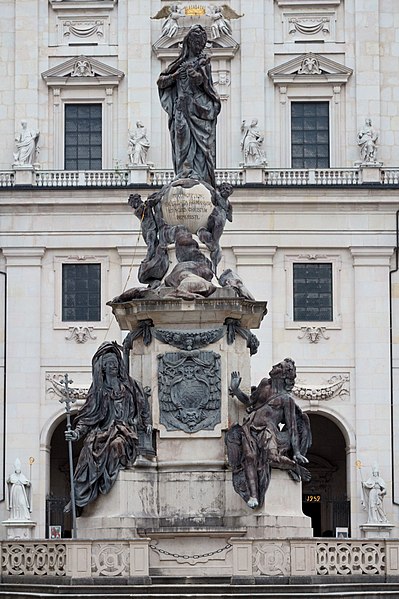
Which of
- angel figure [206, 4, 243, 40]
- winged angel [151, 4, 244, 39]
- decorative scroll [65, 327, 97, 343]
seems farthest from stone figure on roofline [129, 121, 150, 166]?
decorative scroll [65, 327, 97, 343]

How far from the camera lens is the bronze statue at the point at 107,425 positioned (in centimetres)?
3206

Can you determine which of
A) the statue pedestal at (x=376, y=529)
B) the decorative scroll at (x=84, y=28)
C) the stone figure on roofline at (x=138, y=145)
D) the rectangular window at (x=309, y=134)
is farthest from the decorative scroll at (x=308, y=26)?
the statue pedestal at (x=376, y=529)

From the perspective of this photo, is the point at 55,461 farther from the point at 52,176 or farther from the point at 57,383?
the point at 52,176

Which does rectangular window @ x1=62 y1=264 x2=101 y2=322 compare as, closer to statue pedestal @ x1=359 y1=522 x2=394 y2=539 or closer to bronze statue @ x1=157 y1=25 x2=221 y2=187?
statue pedestal @ x1=359 y1=522 x2=394 y2=539

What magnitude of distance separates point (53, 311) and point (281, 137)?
31.5 feet

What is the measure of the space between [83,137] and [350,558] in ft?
133

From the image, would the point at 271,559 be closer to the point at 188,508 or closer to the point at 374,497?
the point at 188,508

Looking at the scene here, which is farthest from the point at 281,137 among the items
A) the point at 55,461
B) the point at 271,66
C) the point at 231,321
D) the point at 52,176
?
the point at 231,321

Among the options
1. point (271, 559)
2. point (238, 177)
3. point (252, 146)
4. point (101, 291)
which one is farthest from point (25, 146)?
point (271, 559)

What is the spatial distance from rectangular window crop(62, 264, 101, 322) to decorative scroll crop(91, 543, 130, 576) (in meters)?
36.6

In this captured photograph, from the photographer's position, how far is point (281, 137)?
226 feet

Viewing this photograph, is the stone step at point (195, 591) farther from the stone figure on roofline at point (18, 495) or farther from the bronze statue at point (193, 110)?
the stone figure on roofline at point (18, 495)

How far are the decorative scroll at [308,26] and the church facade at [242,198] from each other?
0.07 m

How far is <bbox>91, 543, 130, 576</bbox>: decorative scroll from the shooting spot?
29.5m
